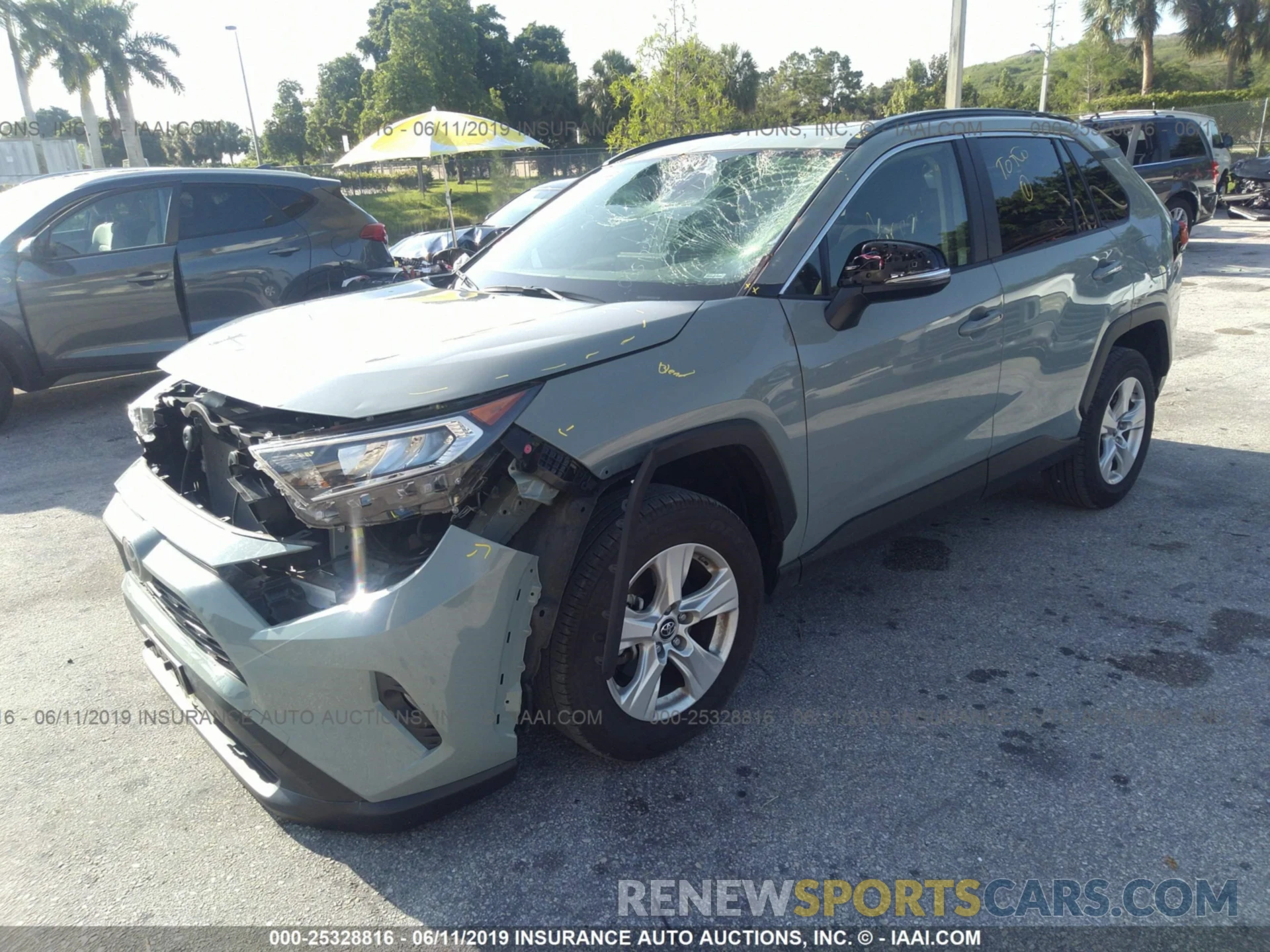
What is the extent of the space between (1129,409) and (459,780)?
3.99 metres

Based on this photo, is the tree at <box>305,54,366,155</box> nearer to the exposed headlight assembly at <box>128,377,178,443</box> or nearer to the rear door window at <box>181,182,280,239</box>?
the rear door window at <box>181,182,280,239</box>

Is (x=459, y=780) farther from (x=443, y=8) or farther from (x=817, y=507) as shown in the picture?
(x=443, y=8)

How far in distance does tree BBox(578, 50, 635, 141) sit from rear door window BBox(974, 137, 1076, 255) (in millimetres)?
56365

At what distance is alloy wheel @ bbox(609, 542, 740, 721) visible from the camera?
260 cm

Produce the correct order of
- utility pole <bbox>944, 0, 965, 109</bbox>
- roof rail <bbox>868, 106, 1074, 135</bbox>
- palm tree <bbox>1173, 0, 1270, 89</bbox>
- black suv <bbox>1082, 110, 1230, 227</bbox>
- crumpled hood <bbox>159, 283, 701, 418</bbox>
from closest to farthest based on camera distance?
crumpled hood <bbox>159, 283, 701, 418</bbox>
roof rail <bbox>868, 106, 1074, 135</bbox>
utility pole <bbox>944, 0, 965, 109</bbox>
black suv <bbox>1082, 110, 1230, 227</bbox>
palm tree <bbox>1173, 0, 1270, 89</bbox>

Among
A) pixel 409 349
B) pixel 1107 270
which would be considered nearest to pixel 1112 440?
pixel 1107 270

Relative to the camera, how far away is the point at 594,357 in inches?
96.0

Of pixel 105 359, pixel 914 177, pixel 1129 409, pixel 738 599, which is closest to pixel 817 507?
pixel 738 599

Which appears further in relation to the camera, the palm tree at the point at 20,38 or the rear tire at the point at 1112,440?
the palm tree at the point at 20,38

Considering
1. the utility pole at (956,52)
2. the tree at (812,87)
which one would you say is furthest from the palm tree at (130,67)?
the utility pole at (956,52)

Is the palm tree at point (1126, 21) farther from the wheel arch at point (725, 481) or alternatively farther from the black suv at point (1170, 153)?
the wheel arch at point (725, 481)

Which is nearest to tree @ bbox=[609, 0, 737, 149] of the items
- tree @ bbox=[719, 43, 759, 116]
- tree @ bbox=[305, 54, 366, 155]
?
tree @ bbox=[719, 43, 759, 116]

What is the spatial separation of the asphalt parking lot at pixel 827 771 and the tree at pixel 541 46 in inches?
2877

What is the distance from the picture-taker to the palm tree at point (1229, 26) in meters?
53.5
